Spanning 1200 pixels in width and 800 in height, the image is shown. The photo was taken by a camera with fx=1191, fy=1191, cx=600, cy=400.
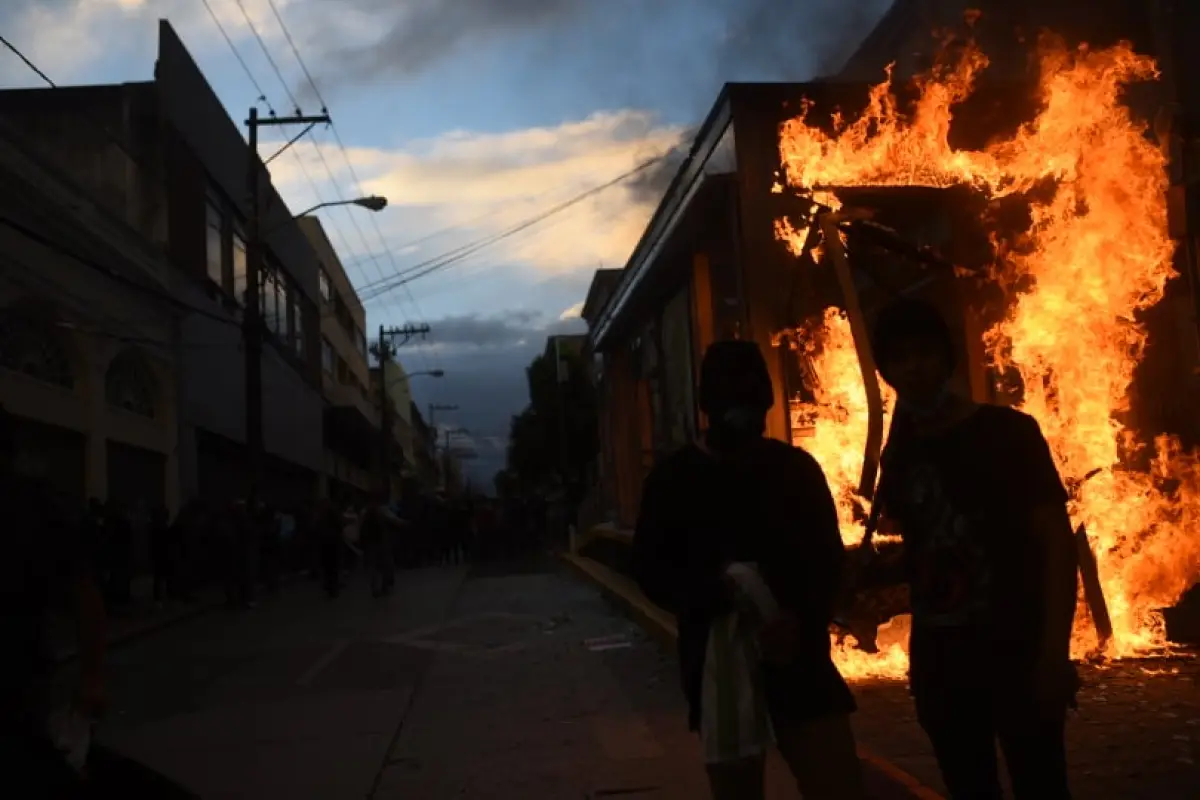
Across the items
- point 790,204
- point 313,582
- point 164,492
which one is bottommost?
point 313,582

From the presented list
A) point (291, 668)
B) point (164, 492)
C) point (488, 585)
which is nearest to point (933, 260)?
point (291, 668)

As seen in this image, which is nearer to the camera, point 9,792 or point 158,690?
point 9,792

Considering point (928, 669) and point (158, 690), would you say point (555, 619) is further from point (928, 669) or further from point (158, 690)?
point (928, 669)

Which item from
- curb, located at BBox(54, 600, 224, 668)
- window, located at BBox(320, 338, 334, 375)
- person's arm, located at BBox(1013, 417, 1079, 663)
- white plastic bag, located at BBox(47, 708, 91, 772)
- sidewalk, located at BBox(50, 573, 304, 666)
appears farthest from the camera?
window, located at BBox(320, 338, 334, 375)

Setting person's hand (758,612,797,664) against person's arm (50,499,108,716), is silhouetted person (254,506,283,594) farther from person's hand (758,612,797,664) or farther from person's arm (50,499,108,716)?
person's hand (758,612,797,664)

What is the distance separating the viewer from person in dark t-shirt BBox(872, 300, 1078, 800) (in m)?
2.81

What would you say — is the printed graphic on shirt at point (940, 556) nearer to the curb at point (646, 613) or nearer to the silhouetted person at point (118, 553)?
the curb at point (646, 613)

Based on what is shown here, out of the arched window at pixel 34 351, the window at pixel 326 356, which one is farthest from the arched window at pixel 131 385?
the window at pixel 326 356

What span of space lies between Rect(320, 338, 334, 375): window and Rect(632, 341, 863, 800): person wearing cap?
146 feet

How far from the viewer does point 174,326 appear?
23.2 metres

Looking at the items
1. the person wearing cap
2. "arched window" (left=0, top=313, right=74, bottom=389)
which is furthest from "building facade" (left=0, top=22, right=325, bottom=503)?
the person wearing cap

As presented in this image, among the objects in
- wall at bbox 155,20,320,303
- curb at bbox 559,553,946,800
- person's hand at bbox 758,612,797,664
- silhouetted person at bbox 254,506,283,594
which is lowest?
curb at bbox 559,553,946,800

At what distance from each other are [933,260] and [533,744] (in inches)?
160

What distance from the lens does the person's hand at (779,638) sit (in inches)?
106
